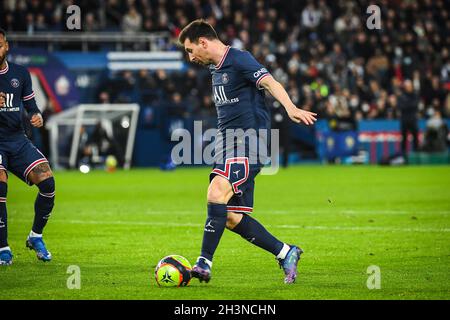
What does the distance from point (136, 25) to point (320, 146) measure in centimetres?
774

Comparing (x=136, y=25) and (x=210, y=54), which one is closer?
(x=210, y=54)

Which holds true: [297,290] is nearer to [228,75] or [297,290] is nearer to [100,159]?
[228,75]

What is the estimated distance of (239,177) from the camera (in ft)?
29.2

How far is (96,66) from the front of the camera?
33.3 meters

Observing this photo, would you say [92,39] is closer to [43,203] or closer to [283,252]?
[43,203]

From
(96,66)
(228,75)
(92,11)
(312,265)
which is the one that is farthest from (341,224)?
(92,11)

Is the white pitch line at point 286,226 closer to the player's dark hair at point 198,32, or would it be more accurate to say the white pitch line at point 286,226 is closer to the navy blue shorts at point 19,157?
the navy blue shorts at point 19,157

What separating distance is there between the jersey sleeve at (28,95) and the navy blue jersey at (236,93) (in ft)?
8.95

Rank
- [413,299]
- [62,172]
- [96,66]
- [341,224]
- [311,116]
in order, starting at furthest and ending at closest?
[96,66] → [62,172] → [341,224] → [311,116] → [413,299]

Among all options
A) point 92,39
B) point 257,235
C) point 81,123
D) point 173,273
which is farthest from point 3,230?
point 92,39

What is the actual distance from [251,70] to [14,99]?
317 centimetres

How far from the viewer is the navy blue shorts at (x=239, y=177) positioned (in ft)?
29.2

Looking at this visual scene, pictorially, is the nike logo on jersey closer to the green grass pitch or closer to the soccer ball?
the green grass pitch

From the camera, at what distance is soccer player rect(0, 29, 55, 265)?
1070 cm
